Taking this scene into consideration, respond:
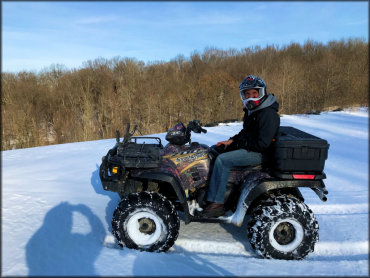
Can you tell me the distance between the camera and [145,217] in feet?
9.35

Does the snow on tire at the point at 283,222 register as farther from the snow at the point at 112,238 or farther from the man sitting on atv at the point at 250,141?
the man sitting on atv at the point at 250,141

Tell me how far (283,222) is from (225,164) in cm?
86

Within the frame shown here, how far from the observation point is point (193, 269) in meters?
2.36

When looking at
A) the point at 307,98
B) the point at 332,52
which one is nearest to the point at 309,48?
the point at 332,52

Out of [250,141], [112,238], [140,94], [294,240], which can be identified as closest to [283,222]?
[294,240]

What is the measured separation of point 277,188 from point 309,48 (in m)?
26.8

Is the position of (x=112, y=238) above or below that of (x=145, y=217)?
below

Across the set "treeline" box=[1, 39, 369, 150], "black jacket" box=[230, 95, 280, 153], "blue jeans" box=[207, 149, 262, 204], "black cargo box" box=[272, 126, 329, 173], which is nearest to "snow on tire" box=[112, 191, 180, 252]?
"blue jeans" box=[207, 149, 262, 204]

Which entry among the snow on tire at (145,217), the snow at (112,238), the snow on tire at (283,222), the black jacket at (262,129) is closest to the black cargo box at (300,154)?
the black jacket at (262,129)

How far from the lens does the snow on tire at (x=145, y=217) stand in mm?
2779

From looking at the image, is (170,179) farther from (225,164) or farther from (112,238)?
(112,238)

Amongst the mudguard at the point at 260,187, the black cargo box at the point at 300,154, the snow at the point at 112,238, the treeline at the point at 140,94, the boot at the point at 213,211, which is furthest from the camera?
the treeline at the point at 140,94

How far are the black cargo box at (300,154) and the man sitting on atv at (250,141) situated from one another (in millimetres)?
171

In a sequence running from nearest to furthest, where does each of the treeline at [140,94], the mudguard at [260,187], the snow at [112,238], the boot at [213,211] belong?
the snow at [112,238]
the mudguard at [260,187]
the boot at [213,211]
the treeline at [140,94]
